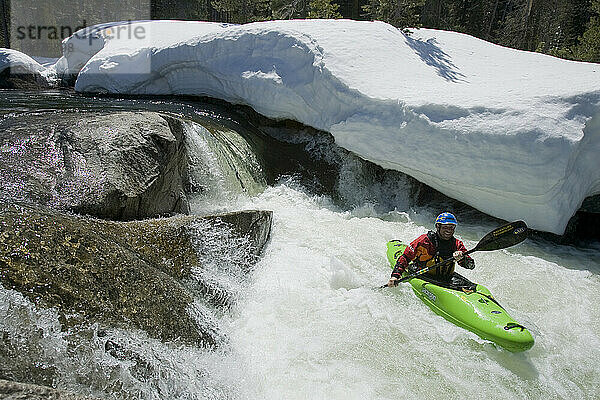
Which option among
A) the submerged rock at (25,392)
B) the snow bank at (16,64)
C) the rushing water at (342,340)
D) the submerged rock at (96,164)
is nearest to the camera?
the submerged rock at (25,392)

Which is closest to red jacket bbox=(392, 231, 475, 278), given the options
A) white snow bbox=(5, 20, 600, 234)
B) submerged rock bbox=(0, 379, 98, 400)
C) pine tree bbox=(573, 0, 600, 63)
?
white snow bbox=(5, 20, 600, 234)

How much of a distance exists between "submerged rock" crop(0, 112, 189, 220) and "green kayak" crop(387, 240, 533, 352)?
292 cm

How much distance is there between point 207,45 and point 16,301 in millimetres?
7588

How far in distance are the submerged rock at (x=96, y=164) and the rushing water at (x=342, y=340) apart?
1160 millimetres

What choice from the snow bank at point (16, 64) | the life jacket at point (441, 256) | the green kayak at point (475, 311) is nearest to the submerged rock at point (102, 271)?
the green kayak at point (475, 311)

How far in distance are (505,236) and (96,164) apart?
4.29 m

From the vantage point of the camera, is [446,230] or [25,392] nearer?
[25,392]

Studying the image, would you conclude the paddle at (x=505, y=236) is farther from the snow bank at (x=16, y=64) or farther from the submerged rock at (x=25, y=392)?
the snow bank at (x=16, y=64)

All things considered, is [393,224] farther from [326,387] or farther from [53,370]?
[53,370]

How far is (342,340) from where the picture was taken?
3.28m

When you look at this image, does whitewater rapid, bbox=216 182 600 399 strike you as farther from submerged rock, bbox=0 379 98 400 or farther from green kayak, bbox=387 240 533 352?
submerged rock, bbox=0 379 98 400

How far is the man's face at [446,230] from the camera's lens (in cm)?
397

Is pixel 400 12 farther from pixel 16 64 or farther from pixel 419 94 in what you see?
pixel 16 64

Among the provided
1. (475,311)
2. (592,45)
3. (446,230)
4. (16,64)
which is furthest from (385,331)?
(592,45)
